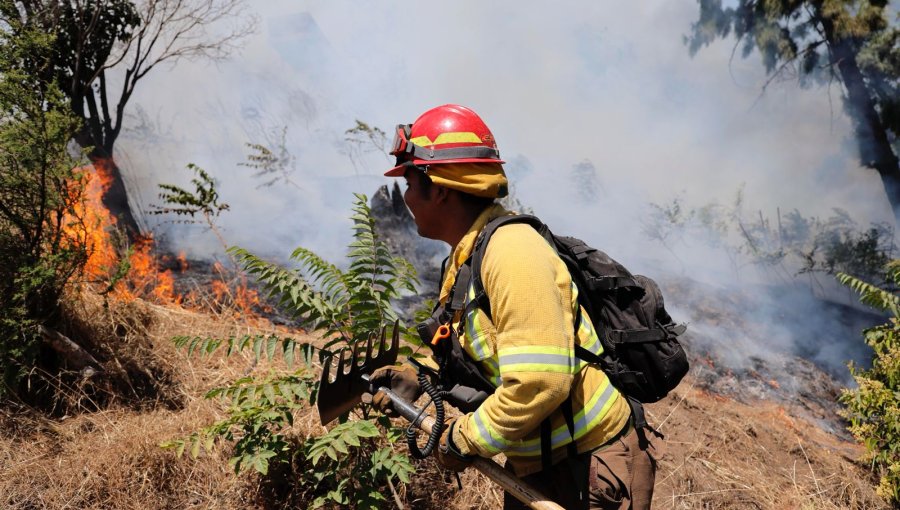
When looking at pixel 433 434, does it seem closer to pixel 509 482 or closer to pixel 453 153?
pixel 509 482

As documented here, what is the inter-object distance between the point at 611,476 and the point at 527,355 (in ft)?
2.10

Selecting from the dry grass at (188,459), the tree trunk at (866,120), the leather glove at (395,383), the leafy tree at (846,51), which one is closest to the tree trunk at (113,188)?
the dry grass at (188,459)

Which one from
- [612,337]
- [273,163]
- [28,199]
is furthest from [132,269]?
[612,337]

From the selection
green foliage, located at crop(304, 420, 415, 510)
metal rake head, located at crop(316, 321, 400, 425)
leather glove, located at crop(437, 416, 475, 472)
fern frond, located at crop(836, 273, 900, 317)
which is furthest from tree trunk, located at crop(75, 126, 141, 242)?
fern frond, located at crop(836, 273, 900, 317)

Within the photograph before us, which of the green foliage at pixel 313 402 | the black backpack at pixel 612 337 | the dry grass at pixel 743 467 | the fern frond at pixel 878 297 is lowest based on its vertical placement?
the dry grass at pixel 743 467

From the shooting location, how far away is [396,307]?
834 centimetres

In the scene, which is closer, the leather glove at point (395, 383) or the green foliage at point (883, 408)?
the leather glove at point (395, 383)

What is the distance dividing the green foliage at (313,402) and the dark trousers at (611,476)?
4.02 ft

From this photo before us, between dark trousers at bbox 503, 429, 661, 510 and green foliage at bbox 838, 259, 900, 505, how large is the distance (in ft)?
11.9

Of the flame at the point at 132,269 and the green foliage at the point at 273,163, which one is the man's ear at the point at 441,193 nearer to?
the flame at the point at 132,269

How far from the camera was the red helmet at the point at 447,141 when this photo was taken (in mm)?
1983

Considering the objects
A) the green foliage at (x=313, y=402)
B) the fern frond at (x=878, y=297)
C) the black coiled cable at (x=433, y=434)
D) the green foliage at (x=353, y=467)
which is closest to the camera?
the black coiled cable at (x=433, y=434)

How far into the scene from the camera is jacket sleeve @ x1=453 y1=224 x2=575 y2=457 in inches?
63.2

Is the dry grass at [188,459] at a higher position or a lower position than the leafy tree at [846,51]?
lower
